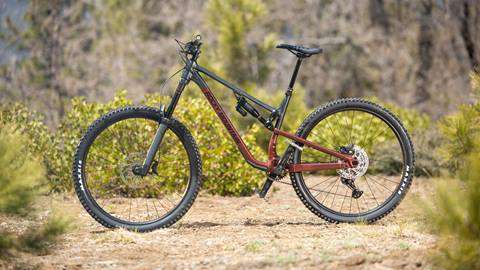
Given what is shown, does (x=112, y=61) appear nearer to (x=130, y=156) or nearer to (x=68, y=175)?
(x=68, y=175)

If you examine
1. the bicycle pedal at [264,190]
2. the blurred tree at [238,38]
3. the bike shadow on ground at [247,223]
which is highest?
the blurred tree at [238,38]

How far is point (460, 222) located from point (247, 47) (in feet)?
37.0

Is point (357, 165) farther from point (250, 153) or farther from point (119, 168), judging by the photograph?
point (119, 168)

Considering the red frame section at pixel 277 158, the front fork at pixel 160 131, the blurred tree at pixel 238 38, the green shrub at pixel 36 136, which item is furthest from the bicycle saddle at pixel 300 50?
the blurred tree at pixel 238 38

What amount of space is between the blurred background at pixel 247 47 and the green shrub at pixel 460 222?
26.2ft

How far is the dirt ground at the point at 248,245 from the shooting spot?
3943 millimetres

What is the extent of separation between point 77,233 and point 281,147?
4.41m

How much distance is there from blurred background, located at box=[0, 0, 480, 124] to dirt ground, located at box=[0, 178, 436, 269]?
6.45 metres

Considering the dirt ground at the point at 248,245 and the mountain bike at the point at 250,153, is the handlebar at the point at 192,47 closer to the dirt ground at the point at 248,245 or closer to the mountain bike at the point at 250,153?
the mountain bike at the point at 250,153

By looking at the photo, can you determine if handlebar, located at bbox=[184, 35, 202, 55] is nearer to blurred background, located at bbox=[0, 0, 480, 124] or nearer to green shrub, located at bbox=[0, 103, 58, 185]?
green shrub, located at bbox=[0, 103, 58, 185]

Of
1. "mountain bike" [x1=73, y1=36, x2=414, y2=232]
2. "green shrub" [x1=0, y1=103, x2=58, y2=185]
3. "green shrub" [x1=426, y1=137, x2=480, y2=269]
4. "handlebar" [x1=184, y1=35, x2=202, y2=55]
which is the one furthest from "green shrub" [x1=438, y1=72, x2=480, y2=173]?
"green shrub" [x1=0, y1=103, x2=58, y2=185]

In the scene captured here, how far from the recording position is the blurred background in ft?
42.0

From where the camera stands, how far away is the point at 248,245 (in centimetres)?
445

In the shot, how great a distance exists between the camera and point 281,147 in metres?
9.23
